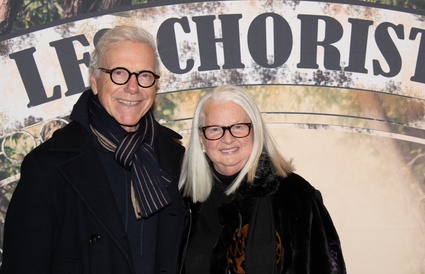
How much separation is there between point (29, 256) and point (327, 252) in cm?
103

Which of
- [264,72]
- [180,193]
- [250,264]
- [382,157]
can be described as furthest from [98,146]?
Result: [382,157]

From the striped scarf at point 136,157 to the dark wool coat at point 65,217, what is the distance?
70mm

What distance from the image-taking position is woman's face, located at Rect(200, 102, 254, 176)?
87.5 inches

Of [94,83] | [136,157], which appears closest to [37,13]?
[94,83]

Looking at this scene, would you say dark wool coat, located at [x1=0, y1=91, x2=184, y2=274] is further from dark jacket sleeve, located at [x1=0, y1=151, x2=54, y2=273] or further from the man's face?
the man's face

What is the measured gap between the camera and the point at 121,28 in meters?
2.21

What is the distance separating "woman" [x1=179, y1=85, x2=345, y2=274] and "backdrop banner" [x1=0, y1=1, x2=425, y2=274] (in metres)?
0.80

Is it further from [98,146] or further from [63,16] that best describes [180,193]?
[63,16]

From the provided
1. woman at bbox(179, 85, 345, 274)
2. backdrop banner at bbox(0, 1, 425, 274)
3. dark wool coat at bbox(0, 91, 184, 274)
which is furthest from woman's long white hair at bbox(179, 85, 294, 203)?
backdrop banner at bbox(0, 1, 425, 274)

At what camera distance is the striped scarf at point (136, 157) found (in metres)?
2.12

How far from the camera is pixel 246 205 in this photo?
2.18m

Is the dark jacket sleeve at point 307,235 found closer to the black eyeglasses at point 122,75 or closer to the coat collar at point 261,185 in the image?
the coat collar at point 261,185

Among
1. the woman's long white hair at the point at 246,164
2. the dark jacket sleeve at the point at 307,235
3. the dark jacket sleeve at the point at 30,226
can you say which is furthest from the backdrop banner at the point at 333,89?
the dark jacket sleeve at the point at 30,226

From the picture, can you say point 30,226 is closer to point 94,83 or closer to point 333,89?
point 94,83
